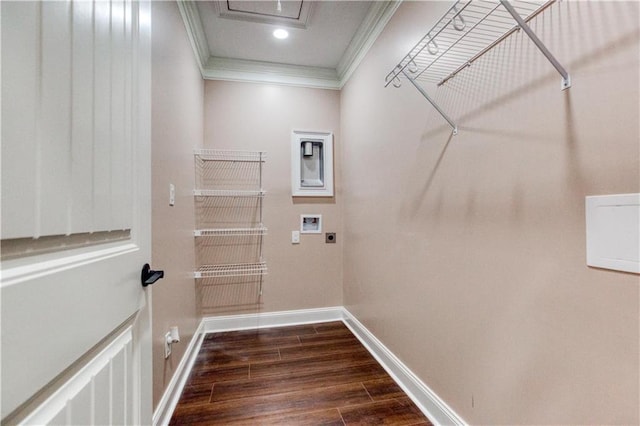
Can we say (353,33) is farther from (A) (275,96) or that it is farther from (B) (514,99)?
(B) (514,99)

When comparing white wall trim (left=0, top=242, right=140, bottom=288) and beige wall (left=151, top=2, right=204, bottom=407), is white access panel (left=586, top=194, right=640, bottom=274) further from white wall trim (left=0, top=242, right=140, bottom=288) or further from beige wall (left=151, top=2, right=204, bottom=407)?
beige wall (left=151, top=2, right=204, bottom=407)

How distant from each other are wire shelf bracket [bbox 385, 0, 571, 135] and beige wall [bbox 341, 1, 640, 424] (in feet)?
0.13

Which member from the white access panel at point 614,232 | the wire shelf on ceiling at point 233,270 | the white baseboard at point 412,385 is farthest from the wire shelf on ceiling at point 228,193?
the white access panel at point 614,232

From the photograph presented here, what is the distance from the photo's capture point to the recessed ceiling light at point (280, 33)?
216cm

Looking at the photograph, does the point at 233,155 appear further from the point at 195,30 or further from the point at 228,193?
the point at 195,30

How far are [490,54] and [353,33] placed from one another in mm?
1467

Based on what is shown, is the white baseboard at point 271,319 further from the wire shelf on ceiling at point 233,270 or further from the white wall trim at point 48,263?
the white wall trim at point 48,263

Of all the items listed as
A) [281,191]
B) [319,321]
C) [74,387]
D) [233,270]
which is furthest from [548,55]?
[319,321]

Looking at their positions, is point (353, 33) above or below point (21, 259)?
above

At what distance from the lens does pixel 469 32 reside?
3.18 ft

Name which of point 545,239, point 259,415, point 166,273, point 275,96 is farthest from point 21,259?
point 275,96

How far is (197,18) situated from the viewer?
199 centimetres

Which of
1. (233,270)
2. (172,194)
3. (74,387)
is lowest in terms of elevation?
(233,270)

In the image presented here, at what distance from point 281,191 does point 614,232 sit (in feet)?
7.61
